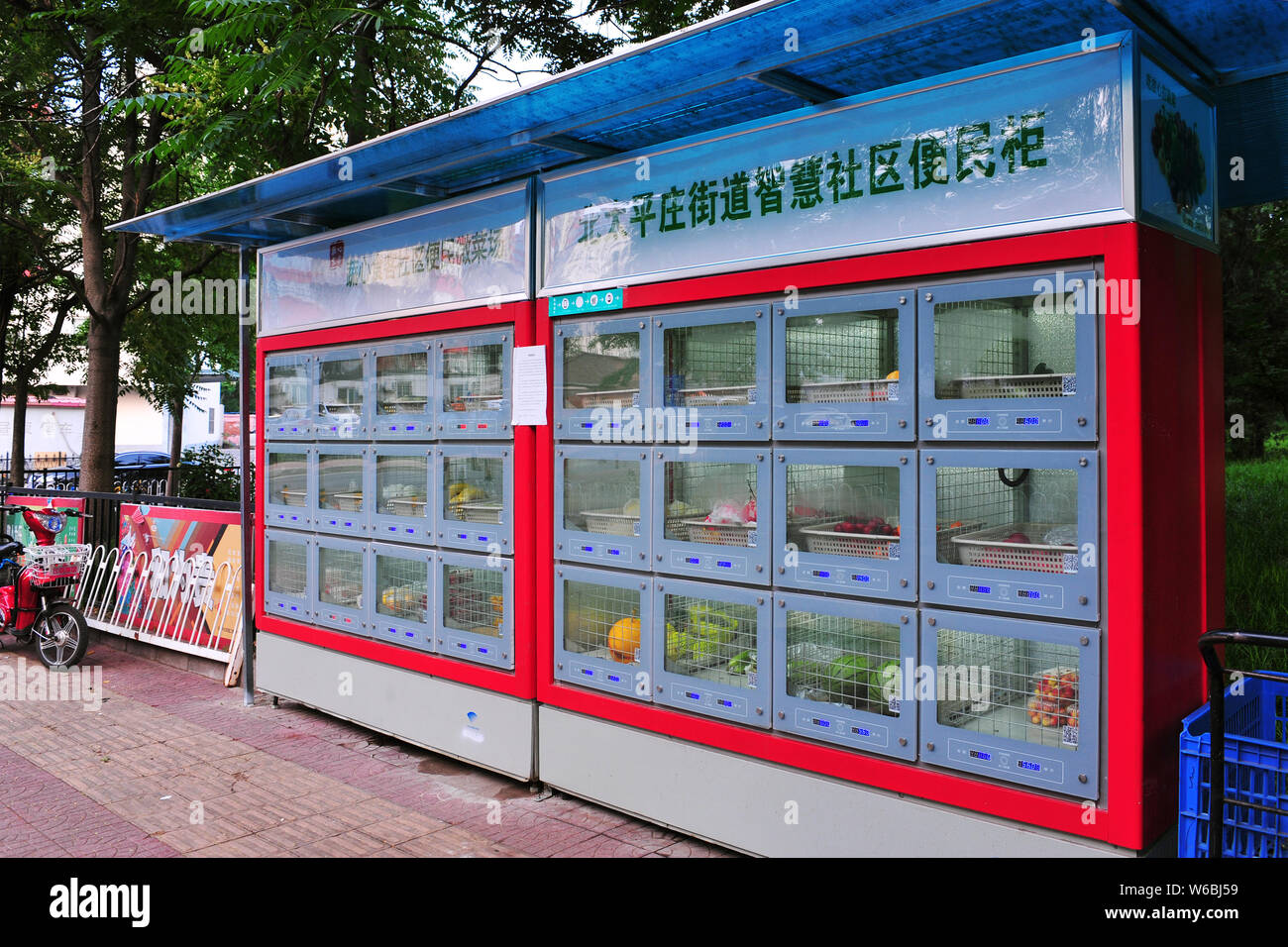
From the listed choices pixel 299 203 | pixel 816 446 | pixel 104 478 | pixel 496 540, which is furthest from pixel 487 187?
pixel 104 478

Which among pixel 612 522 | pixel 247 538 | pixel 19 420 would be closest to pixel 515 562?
pixel 612 522

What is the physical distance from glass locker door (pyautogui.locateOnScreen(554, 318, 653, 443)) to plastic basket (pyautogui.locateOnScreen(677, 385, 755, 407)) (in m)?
0.19

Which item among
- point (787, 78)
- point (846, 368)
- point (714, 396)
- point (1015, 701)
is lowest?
point (1015, 701)

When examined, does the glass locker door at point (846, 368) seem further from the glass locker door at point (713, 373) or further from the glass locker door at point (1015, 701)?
the glass locker door at point (1015, 701)

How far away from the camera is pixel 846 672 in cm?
441

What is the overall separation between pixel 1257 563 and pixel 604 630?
22.7 ft

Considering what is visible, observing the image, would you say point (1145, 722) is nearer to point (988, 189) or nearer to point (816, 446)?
point (816, 446)

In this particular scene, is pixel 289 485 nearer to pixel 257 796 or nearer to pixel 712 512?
pixel 257 796

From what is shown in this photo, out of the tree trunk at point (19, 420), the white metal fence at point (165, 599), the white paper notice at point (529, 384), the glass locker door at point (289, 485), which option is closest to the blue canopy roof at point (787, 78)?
the white paper notice at point (529, 384)

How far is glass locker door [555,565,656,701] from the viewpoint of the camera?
16.7 feet

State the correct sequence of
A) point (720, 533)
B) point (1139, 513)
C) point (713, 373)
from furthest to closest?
point (713, 373), point (720, 533), point (1139, 513)

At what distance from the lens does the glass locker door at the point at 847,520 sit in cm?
410

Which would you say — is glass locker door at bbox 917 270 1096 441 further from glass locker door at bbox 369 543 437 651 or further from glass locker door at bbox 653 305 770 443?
glass locker door at bbox 369 543 437 651

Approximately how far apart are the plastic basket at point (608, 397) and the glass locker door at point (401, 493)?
1.36m
